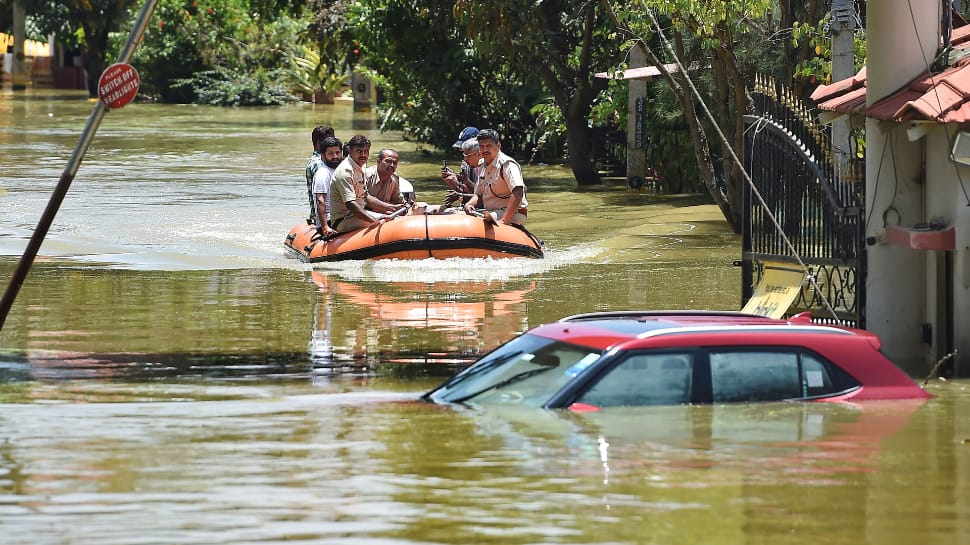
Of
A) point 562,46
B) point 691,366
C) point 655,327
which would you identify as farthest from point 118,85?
point 562,46

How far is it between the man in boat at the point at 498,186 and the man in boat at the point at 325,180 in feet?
5.17

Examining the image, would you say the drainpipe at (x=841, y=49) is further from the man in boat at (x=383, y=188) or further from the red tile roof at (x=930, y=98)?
the man in boat at (x=383, y=188)

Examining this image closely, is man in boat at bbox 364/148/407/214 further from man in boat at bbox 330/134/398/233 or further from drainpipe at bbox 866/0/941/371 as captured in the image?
drainpipe at bbox 866/0/941/371

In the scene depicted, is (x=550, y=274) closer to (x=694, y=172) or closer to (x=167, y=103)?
(x=694, y=172)

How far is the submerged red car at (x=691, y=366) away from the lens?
8.46 m

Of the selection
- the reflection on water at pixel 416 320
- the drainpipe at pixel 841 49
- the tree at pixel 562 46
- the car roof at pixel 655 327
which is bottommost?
the reflection on water at pixel 416 320

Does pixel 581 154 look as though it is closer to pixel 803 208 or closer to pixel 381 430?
pixel 803 208

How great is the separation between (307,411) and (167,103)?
57.7 meters

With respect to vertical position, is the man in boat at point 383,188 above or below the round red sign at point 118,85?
below

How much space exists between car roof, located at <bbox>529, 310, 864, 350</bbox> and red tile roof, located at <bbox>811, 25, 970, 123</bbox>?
2.47m

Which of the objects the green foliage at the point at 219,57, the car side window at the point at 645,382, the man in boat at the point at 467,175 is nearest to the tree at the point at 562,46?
the man in boat at the point at 467,175

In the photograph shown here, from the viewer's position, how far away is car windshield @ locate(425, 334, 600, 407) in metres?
8.62

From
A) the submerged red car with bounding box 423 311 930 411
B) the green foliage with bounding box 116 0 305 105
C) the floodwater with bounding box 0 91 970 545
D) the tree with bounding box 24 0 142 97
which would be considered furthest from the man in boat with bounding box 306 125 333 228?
the tree with bounding box 24 0 142 97

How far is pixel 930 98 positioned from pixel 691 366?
3.88 metres
